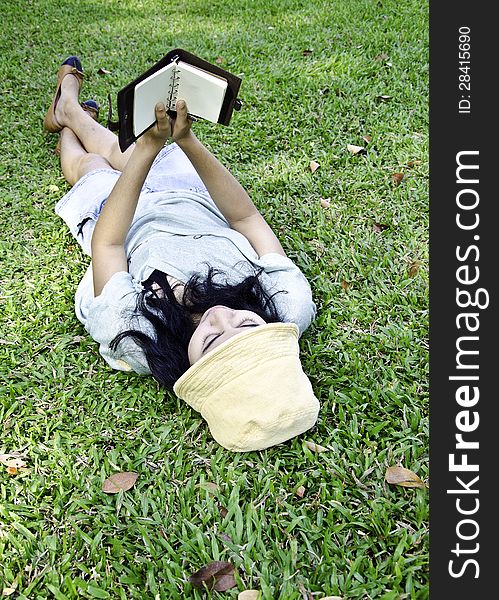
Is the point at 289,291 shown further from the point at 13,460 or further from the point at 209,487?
the point at 13,460

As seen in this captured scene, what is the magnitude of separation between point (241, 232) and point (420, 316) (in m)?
0.87

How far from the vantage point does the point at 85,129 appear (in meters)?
3.97

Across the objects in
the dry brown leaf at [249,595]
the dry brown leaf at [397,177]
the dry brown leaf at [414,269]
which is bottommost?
the dry brown leaf at [249,595]

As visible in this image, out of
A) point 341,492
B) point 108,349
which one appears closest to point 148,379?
point 108,349

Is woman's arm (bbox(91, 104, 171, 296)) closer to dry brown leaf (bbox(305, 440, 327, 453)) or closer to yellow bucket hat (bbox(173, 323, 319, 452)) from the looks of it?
yellow bucket hat (bbox(173, 323, 319, 452))

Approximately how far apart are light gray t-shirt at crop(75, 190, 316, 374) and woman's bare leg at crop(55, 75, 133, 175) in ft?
2.27

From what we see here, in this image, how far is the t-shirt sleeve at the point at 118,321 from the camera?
2477 mm

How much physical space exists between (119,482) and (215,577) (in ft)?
1.56

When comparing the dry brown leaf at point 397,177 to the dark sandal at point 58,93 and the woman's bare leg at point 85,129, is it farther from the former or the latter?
the dark sandal at point 58,93

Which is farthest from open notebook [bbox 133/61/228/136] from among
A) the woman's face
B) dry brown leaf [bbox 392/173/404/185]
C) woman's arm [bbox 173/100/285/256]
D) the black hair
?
dry brown leaf [bbox 392/173/404/185]

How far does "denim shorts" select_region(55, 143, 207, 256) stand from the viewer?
3289 millimetres

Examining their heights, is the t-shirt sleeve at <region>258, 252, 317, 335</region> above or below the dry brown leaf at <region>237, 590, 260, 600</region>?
above

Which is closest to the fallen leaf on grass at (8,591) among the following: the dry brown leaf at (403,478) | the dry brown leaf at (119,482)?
the dry brown leaf at (119,482)

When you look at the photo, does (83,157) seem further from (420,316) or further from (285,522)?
(285,522)
